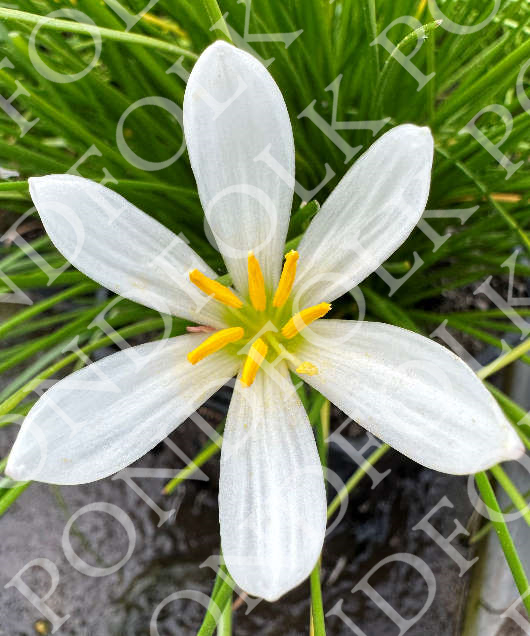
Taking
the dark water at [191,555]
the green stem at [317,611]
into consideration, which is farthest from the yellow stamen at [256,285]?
the dark water at [191,555]

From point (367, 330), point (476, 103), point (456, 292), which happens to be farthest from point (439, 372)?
point (456, 292)

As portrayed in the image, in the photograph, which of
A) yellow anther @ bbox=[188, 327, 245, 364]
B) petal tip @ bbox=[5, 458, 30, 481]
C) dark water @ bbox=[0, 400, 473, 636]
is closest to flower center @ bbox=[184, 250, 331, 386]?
yellow anther @ bbox=[188, 327, 245, 364]

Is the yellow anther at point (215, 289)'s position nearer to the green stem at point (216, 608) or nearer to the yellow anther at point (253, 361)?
the yellow anther at point (253, 361)

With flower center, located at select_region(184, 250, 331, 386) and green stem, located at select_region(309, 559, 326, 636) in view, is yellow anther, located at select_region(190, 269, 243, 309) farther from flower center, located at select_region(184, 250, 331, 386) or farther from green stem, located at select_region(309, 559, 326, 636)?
green stem, located at select_region(309, 559, 326, 636)

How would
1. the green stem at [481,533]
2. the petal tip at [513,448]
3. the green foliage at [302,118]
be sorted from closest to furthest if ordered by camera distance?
the petal tip at [513,448]
the green foliage at [302,118]
the green stem at [481,533]

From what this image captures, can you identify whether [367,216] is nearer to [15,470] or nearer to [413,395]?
[413,395]

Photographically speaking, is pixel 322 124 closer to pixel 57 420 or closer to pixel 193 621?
pixel 57 420
